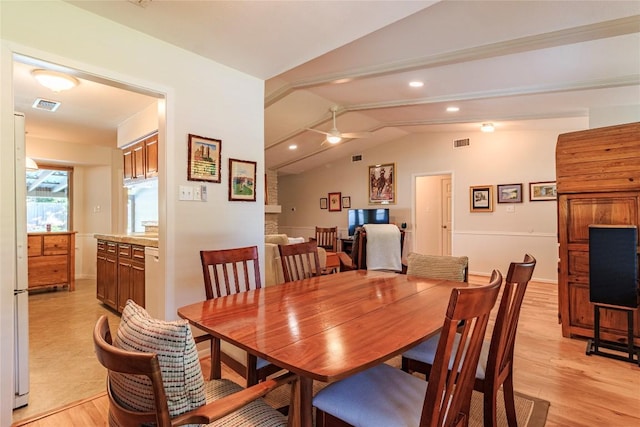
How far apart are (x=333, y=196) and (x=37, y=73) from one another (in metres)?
6.37

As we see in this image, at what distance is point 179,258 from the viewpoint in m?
2.51

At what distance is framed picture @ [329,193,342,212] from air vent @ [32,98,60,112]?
229 inches

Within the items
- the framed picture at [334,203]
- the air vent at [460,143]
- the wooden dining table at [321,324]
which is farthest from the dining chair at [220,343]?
the framed picture at [334,203]

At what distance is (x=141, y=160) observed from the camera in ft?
13.1

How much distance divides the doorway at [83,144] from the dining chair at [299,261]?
1.27 meters

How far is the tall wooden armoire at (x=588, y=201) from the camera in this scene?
277cm

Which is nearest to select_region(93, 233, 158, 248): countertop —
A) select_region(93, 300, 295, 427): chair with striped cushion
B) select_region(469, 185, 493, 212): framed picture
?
select_region(93, 300, 295, 427): chair with striped cushion

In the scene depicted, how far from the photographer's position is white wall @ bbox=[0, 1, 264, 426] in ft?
5.90

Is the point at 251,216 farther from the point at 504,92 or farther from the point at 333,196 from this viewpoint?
the point at 333,196

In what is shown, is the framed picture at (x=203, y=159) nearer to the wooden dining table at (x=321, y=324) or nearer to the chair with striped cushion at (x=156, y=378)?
the wooden dining table at (x=321, y=324)

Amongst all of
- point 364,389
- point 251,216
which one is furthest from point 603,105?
point 364,389

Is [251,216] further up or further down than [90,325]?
further up

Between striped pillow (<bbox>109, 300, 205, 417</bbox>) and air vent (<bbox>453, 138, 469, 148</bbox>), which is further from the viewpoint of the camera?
air vent (<bbox>453, 138, 469, 148</bbox>)

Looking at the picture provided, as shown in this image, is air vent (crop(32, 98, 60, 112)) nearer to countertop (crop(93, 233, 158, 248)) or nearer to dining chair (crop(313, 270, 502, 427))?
countertop (crop(93, 233, 158, 248))
